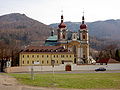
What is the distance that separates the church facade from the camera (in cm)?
10588

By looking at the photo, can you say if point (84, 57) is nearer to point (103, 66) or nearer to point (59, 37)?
point (59, 37)

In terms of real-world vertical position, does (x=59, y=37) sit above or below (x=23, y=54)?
above

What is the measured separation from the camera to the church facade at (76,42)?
106m

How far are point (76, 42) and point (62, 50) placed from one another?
49.9 ft

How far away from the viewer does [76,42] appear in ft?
348

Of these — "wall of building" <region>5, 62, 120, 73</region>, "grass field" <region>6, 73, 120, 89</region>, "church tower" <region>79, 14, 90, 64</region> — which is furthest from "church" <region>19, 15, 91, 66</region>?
"grass field" <region>6, 73, 120, 89</region>

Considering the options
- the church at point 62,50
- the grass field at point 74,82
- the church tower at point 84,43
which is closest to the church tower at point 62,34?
the church at point 62,50

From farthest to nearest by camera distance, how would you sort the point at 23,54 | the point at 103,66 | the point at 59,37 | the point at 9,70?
the point at 59,37, the point at 23,54, the point at 103,66, the point at 9,70

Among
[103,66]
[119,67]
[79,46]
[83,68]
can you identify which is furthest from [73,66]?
[79,46]

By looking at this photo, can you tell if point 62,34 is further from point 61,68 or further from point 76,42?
point 61,68

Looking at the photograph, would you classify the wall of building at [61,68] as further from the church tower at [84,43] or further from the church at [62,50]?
the church tower at [84,43]

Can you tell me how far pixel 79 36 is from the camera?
111 meters

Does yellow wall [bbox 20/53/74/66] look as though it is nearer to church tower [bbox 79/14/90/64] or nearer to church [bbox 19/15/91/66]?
church [bbox 19/15/91/66]

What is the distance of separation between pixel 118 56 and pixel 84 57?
13271mm
